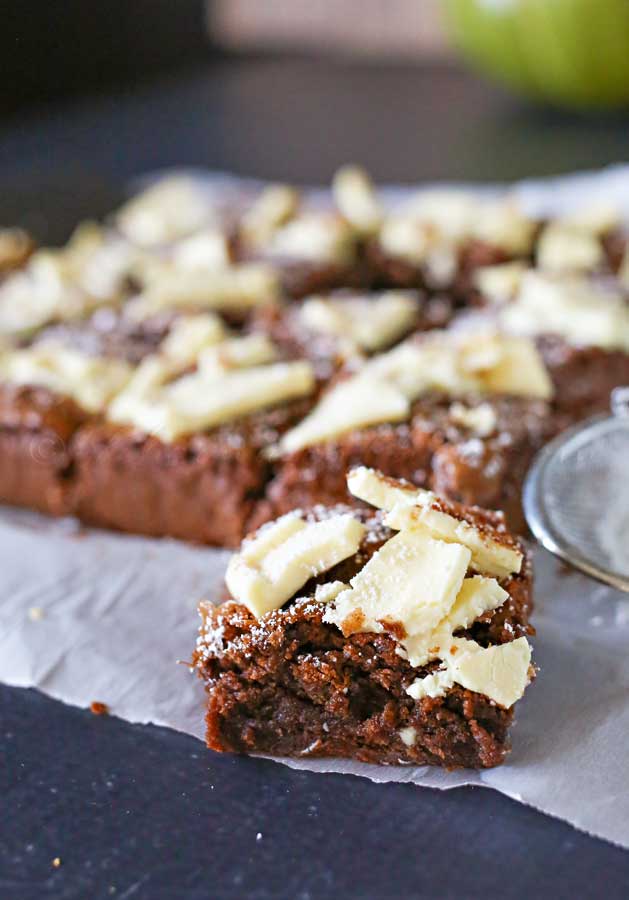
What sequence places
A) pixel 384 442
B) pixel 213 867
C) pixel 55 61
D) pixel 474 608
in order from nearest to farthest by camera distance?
pixel 213 867 < pixel 474 608 < pixel 384 442 < pixel 55 61

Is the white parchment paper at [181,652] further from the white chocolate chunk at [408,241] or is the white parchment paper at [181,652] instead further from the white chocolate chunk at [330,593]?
the white chocolate chunk at [408,241]

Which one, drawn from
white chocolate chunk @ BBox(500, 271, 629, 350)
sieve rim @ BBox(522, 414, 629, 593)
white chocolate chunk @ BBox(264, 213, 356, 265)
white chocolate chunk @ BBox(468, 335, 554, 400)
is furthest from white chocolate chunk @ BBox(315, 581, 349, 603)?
white chocolate chunk @ BBox(264, 213, 356, 265)

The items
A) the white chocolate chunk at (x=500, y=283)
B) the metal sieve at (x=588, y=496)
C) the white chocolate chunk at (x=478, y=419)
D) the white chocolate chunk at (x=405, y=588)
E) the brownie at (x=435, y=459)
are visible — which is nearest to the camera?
the white chocolate chunk at (x=405, y=588)

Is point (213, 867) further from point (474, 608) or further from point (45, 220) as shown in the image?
point (45, 220)

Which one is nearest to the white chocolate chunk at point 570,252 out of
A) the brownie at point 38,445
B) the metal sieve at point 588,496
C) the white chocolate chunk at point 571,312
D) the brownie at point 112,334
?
the white chocolate chunk at point 571,312

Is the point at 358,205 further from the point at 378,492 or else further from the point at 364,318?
the point at 378,492

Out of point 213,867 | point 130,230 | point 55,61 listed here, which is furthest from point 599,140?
point 213,867
